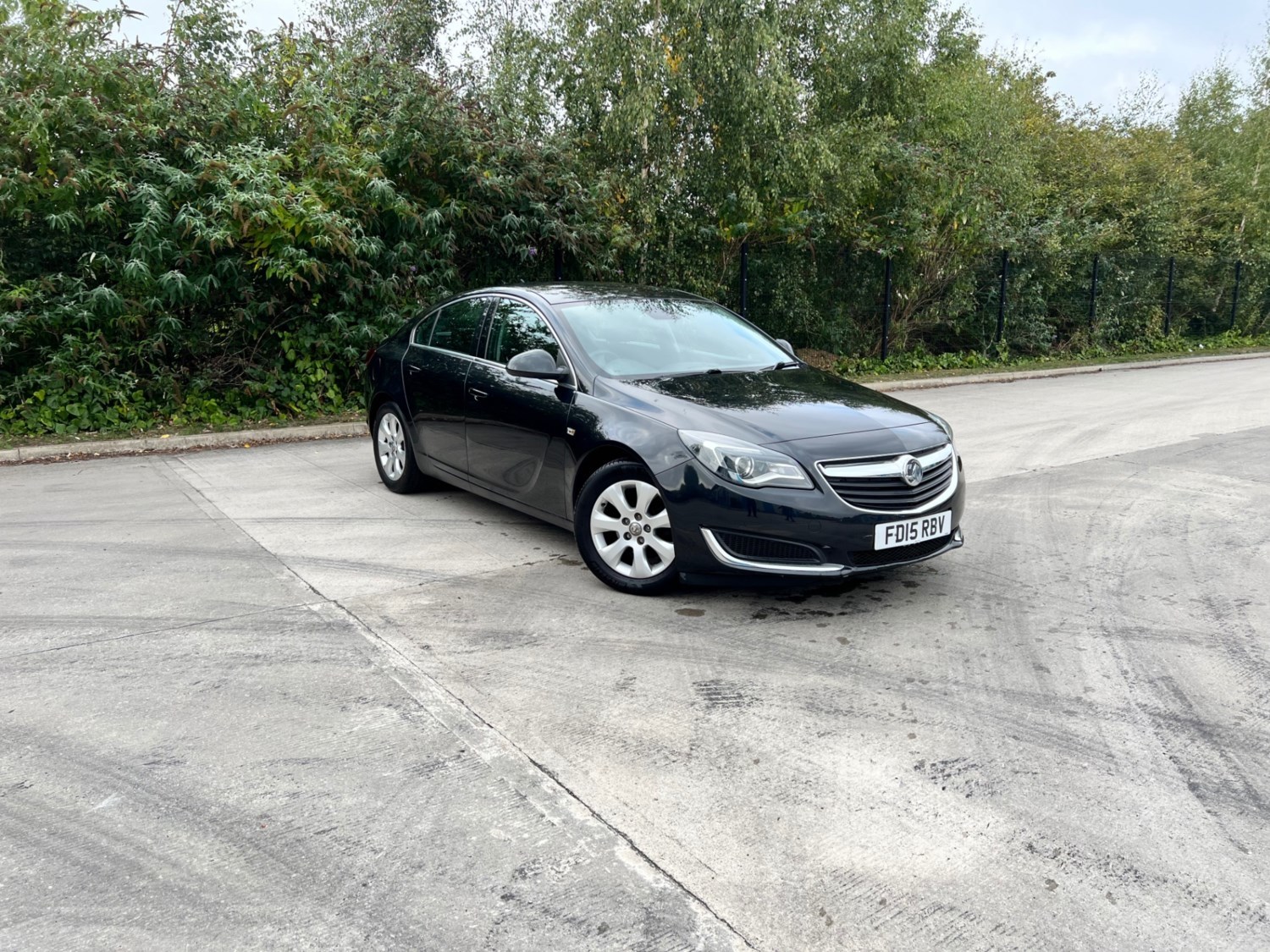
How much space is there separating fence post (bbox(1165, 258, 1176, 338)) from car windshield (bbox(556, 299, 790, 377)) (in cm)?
2098

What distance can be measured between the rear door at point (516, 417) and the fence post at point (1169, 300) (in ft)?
72.3

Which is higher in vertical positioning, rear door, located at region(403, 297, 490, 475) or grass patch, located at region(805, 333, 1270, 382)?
rear door, located at region(403, 297, 490, 475)

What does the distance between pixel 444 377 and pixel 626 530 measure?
216 cm

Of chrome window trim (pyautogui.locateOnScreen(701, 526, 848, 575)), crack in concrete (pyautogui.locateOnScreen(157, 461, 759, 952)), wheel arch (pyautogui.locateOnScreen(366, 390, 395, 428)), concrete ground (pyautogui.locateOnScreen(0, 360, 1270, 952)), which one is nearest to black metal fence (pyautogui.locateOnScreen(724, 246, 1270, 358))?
wheel arch (pyautogui.locateOnScreen(366, 390, 395, 428))

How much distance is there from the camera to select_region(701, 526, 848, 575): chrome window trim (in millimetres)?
4699

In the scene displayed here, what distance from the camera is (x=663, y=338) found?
6062 millimetres

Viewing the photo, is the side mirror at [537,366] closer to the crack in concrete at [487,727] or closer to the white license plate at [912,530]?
the crack in concrete at [487,727]

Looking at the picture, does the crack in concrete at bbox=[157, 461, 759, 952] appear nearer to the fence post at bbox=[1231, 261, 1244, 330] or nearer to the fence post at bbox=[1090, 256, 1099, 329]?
the fence post at bbox=[1090, 256, 1099, 329]

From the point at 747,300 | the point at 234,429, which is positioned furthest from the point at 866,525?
the point at 747,300

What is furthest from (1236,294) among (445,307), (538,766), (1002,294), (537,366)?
(538,766)

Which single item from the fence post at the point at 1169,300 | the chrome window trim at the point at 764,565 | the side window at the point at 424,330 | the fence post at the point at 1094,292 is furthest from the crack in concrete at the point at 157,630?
the fence post at the point at 1169,300

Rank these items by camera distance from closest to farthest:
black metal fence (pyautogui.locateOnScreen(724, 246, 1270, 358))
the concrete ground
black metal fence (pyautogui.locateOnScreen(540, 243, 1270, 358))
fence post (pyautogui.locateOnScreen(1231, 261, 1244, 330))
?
the concrete ground
black metal fence (pyautogui.locateOnScreen(540, 243, 1270, 358))
black metal fence (pyautogui.locateOnScreen(724, 246, 1270, 358))
fence post (pyautogui.locateOnScreen(1231, 261, 1244, 330))

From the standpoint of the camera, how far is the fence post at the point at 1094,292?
2116 centimetres

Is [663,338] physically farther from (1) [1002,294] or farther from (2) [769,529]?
(1) [1002,294]
